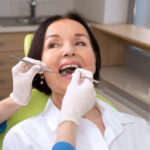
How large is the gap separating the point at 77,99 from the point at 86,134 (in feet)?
0.73

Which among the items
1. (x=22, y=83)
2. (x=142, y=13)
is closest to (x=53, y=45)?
(x=22, y=83)

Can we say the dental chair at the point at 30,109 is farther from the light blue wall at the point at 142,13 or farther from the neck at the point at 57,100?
the light blue wall at the point at 142,13

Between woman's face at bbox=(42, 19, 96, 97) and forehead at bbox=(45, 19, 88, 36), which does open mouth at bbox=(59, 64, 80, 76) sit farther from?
forehead at bbox=(45, 19, 88, 36)

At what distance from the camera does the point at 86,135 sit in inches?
45.9

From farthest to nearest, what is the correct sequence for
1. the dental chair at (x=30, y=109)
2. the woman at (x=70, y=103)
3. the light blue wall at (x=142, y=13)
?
1. the light blue wall at (x=142, y=13)
2. the dental chair at (x=30, y=109)
3. the woman at (x=70, y=103)

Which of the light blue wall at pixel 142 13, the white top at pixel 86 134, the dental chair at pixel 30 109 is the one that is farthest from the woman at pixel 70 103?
the light blue wall at pixel 142 13

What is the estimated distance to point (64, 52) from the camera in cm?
119

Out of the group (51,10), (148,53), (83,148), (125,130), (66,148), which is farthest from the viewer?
(51,10)

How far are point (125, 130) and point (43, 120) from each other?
38 cm

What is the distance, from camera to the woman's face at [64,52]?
3.90ft

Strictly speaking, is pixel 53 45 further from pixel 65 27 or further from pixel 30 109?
pixel 30 109

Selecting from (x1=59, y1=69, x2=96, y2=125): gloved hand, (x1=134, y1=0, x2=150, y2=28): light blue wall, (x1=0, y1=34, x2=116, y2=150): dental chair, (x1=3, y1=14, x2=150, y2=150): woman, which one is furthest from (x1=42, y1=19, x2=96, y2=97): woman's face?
(x1=134, y1=0, x2=150, y2=28): light blue wall

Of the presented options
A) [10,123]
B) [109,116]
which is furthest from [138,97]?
[10,123]

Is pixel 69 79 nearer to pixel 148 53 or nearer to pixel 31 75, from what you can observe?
pixel 31 75
